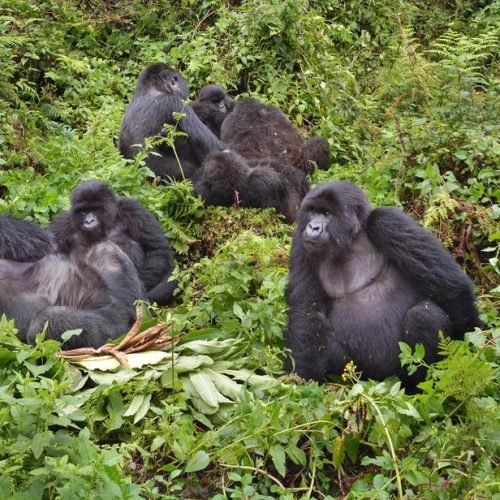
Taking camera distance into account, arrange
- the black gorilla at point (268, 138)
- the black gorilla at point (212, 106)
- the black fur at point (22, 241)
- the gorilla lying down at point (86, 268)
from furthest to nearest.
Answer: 1. the black gorilla at point (212, 106)
2. the black gorilla at point (268, 138)
3. the black fur at point (22, 241)
4. the gorilla lying down at point (86, 268)

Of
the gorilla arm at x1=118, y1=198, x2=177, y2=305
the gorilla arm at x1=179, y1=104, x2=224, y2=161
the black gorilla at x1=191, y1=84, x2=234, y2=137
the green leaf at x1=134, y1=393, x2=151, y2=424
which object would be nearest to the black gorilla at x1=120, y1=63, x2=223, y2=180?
the gorilla arm at x1=179, y1=104, x2=224, y2=161

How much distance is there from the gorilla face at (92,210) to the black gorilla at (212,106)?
123 inches

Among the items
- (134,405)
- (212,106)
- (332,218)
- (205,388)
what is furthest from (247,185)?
(134,405)

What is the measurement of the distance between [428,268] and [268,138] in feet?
13.1

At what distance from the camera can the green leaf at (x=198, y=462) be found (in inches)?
161

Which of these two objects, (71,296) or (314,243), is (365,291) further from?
(71,296)

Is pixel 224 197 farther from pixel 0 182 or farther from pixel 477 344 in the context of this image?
pixel 477 344

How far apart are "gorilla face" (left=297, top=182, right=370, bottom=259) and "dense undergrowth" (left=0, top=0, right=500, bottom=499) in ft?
1.65

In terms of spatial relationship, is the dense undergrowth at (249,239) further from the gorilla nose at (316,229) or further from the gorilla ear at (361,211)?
the gorilla ear at (361,211)

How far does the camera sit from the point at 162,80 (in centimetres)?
909

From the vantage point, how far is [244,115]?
9.10m

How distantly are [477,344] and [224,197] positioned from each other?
345cm

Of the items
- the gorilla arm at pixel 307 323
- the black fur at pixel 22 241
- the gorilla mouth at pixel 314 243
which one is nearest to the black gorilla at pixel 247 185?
the black fur at pixel 22 241

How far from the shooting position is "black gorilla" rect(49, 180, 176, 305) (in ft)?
21.4
